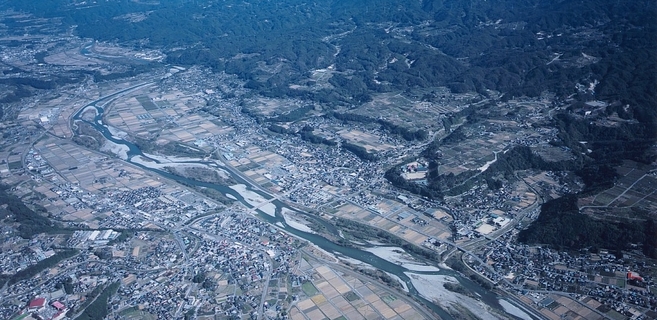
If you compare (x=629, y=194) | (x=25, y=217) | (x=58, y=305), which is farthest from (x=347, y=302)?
(x=25, y=217)

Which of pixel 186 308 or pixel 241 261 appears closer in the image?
pixel 186 308

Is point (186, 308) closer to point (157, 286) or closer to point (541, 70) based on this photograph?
point (157, 286)

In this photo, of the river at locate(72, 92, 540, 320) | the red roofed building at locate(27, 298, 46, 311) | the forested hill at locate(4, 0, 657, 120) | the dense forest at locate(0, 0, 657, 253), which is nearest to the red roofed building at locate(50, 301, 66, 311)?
the red roofed building at locate(27, 298, 46, 311)

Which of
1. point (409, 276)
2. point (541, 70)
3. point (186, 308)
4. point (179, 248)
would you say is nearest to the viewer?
point (186, 308)

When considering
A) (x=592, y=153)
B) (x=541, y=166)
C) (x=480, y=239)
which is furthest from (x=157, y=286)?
(x=592, y=153)

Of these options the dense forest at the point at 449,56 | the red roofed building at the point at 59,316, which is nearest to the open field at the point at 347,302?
the dense forest at the point at 449,56

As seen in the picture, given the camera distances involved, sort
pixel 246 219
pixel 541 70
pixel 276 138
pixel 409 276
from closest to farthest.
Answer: pixel 409 276 < pixel 246 219 < pixel 276 138 < pixel 541 70
